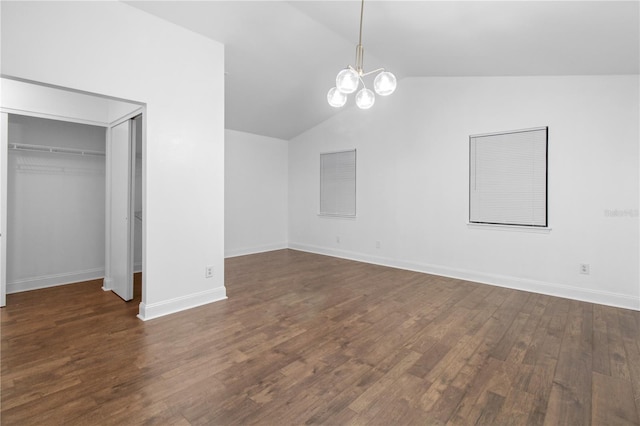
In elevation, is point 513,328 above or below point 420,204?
below

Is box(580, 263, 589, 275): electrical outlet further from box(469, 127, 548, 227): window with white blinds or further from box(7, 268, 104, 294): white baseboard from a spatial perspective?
box(7, 268, 104, 294): white baseboard

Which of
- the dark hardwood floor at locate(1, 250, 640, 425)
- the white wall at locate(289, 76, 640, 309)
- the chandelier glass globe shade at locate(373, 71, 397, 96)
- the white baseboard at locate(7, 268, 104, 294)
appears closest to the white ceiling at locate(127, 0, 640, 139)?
the white wall at locate(289, 76, 640, 309)

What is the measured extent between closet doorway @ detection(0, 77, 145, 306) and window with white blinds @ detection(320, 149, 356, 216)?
11.4 feet

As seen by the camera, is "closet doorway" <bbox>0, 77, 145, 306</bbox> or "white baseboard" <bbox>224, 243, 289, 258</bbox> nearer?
"closet doorway" <bbox>0, 77, 145, 306</bbox>

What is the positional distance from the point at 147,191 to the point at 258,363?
2002 mm

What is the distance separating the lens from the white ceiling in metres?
2.74

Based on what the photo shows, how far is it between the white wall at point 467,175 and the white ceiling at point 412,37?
1.02 ft

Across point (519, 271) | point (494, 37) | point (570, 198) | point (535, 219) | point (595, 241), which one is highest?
point (494, 37)

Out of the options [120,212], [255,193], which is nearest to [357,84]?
[120,212]

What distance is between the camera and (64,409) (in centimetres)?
177

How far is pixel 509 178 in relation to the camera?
4324 mm

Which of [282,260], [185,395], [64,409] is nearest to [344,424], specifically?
[185,395]

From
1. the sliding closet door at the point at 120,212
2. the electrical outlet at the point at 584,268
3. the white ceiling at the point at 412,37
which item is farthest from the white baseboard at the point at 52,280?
the electrical outlet at the point at 584,268

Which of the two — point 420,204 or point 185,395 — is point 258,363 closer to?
point 185,395
